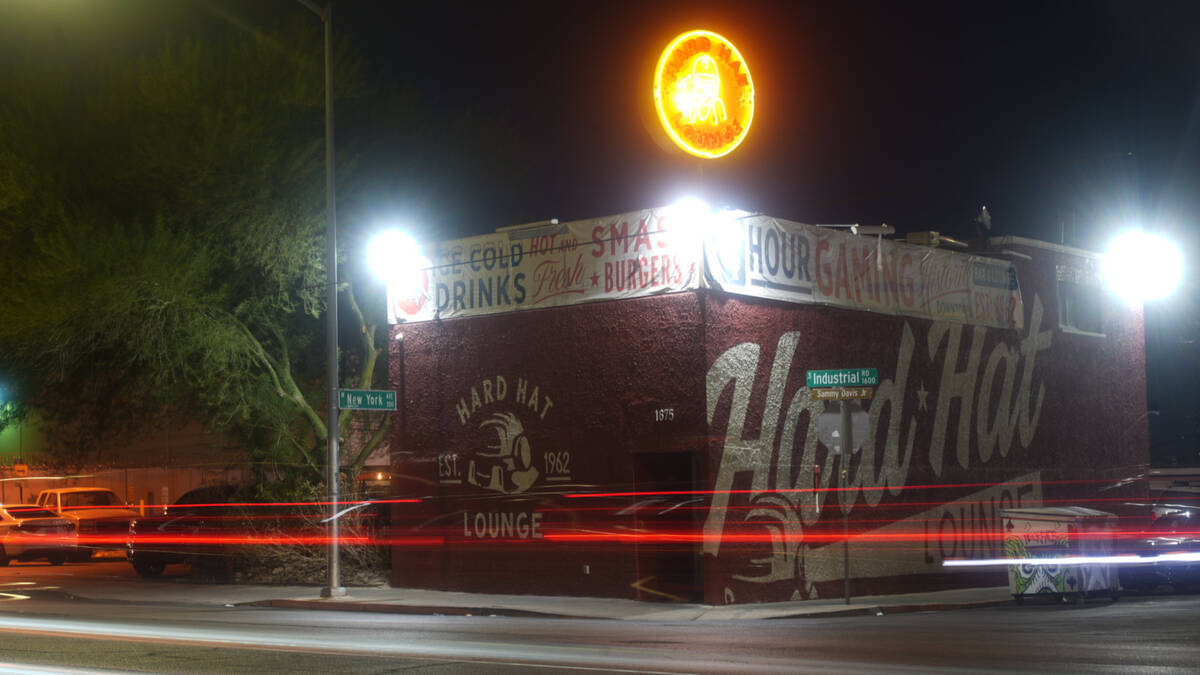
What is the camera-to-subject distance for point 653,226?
790 inches

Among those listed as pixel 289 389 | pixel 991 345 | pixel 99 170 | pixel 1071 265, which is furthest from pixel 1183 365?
pixel 99 170

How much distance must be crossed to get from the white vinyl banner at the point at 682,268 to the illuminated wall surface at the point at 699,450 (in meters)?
0.23

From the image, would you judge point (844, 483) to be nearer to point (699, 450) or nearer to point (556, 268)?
point (699, 450)

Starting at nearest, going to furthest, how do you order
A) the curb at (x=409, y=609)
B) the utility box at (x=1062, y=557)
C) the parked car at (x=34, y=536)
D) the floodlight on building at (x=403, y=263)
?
the curb at (x=409, y=609) → the utility box at (x=1062, y=557) → the floodlight on building at (x=403, y=263) → the parked car at (x=34, y=536)

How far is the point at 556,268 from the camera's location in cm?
2127

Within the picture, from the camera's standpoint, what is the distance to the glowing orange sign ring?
20.2m

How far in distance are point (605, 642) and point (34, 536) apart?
23385 mm

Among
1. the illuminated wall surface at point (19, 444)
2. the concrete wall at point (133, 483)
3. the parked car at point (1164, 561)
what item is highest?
the illuminated wall surface at point (19, 444)

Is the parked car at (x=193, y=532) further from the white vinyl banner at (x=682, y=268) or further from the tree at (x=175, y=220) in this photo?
the white vinyl banner at (x=682, y=268)

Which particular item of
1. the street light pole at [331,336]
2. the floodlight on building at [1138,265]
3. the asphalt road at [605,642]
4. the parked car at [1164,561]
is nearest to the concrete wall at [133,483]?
the street light pole at [331,336]

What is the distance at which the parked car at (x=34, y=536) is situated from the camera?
1291 inches

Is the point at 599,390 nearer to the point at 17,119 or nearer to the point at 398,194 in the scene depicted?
the point at 398,194

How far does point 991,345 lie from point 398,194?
12.4 metres

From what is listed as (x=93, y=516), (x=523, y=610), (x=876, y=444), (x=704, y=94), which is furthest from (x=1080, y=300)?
(x=93, y=516)
